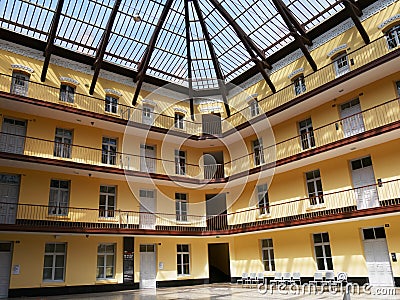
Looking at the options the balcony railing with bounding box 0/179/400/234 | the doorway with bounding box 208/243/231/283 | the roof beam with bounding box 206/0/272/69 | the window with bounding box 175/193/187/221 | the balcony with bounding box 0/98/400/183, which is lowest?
the doorway with bounding box 208/243/231/283

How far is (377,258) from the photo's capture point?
13.9m

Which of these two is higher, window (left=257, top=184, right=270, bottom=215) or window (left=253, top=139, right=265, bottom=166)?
window (left=253, top=139, right=265, bottom=166)

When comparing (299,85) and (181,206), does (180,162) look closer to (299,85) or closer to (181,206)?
(181,206)

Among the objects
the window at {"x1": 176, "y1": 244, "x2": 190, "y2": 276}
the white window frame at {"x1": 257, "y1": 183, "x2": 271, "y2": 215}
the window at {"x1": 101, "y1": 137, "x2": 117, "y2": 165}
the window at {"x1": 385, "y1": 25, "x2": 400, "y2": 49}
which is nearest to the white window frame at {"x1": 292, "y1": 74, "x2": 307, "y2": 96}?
the window at {"x1": 385, "y1": 25, "x2": 400, "y2": 49}

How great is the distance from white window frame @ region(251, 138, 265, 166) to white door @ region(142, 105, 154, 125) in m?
6.67

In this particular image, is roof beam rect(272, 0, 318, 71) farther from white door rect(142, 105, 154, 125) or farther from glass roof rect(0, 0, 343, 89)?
white door rect(142, 105, 154, 125)

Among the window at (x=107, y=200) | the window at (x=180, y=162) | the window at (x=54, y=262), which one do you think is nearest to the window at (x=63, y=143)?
the window at (x=107, y=200)

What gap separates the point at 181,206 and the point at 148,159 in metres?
3.61

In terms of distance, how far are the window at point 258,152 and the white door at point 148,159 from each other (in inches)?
245

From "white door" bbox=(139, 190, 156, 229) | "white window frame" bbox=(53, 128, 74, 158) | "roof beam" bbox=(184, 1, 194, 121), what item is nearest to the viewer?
"white window frame" bbox=(53, 128, 74, 158)

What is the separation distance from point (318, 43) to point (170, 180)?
37.2ft

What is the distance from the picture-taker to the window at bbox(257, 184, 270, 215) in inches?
752

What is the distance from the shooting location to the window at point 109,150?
60.7 feet

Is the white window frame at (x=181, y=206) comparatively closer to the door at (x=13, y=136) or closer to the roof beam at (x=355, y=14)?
the door at (x=13, y=136)
